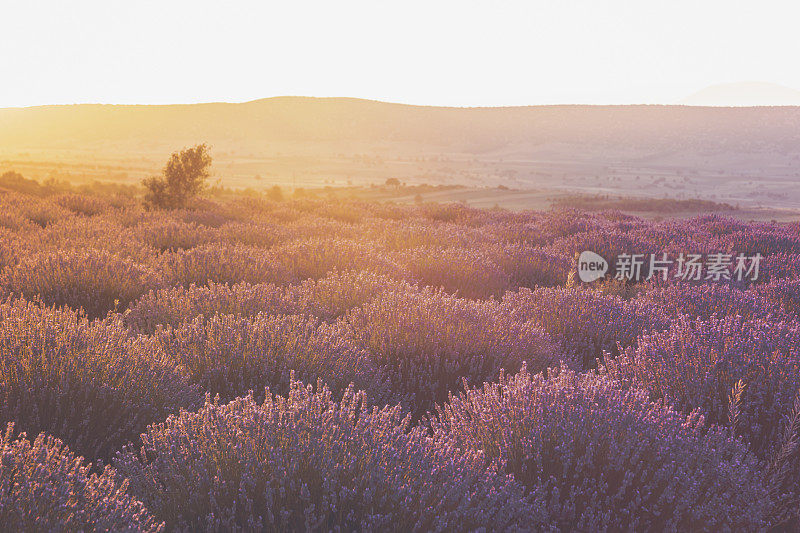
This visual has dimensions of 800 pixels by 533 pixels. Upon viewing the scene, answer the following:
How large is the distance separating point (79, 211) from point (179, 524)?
997cm

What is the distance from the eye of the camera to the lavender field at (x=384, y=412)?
1679mm

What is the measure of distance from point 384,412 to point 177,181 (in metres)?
11.1

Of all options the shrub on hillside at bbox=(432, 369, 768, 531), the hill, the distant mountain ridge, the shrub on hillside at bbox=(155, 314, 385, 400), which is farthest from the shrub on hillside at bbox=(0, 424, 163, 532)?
the distant mountain ridge

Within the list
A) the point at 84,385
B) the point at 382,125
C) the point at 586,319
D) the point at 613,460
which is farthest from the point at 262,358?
the point at 382,125

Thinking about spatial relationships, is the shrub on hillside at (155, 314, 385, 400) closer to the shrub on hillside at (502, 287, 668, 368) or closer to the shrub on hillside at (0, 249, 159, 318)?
the shrub on hillside at (502, 287, 668, 368)

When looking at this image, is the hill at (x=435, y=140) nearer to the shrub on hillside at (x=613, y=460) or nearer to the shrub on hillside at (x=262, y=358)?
the shrub on hillside at (x=262, y=358)

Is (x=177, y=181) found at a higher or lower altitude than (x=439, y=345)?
higher

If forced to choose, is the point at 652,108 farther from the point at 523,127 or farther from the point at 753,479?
the point at 753,479

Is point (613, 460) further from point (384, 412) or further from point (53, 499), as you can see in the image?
point (53, 499)

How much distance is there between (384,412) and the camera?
2027 millimetres

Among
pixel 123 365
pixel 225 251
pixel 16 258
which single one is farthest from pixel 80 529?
pixel 16 258

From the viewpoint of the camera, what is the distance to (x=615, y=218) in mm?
13258

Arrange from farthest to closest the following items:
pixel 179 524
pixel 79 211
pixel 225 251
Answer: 1. pixel 79 211
2. pixel 225 251
3. pixel 179 524

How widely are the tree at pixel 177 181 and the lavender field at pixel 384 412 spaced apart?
24.6ft
